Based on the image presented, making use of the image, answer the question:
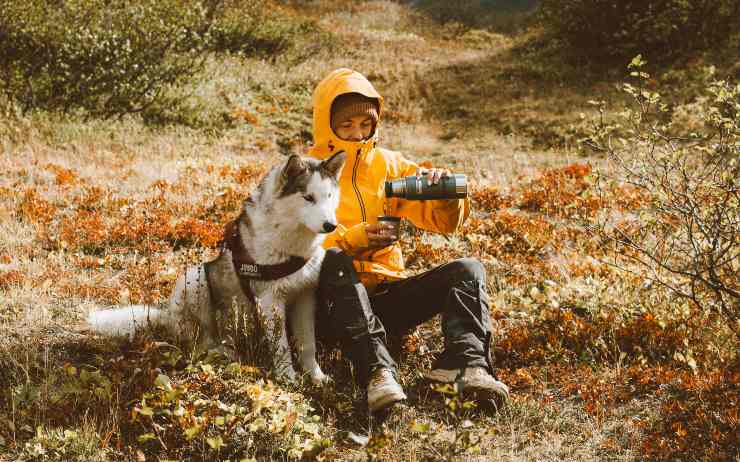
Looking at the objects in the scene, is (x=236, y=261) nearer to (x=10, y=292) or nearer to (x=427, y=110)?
(x=10, y=292)

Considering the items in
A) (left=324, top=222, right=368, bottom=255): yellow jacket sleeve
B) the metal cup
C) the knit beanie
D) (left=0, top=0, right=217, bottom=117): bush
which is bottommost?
(left=324, top=222, right=368, bottom=255): yellow jacket sleeve

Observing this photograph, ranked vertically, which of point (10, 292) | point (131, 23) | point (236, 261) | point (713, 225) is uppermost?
point (131, 23)

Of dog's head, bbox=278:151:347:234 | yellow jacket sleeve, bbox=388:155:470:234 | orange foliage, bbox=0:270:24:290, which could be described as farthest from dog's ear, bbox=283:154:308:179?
orange foliage, bbox=0:270:24:290

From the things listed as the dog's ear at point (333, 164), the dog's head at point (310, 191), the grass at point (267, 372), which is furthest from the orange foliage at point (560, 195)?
the dog's head at point (310, 191)

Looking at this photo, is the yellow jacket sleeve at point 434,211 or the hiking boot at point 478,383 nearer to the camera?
the hiking boot at point 478,383

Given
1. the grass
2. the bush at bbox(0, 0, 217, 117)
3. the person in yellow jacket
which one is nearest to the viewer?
the grass

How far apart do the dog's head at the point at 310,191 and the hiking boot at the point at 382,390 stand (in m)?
0.95

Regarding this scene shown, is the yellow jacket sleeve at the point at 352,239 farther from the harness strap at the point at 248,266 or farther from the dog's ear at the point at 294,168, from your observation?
the dog's ear at the point at 294,168

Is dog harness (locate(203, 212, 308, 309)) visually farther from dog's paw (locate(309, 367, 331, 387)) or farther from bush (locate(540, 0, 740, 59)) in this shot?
bush (locate(540, 0, 740, 59))

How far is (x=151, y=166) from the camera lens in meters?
8.98

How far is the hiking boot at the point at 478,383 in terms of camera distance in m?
3.54

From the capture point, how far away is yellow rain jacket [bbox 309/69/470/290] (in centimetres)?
424

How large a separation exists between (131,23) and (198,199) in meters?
6.57

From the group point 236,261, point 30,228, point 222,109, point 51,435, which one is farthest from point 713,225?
point 222,109
